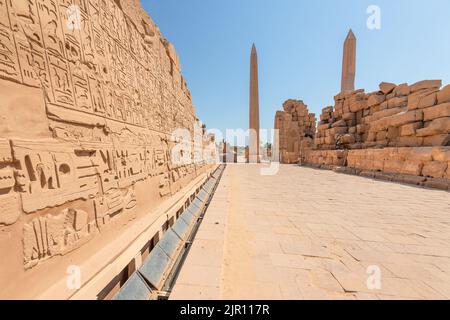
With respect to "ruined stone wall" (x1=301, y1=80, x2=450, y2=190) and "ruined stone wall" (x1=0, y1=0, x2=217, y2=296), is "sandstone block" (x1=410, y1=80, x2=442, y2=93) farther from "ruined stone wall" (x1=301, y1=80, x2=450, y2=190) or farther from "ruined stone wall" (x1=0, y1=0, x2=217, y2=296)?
"ruined stone wall" (x1=0, y1=0, x2=217, y2=296)

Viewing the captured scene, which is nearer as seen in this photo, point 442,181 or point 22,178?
point 22,178

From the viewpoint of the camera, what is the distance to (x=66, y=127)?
1.49 metres

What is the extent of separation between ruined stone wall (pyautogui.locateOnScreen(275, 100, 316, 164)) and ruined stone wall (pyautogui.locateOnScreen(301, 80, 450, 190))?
6510 millimetres

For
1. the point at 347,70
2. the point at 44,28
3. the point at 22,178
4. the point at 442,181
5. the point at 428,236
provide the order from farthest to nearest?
the point at 347,70, the point at 442,181, the point at 428,236, the point at 44,28, the point at 22,178

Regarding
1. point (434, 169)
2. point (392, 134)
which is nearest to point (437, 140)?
point (434, 169)

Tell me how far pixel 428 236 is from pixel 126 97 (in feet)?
13.8

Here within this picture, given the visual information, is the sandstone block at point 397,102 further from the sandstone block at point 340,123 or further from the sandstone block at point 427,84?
the sandstone block at point 340,123

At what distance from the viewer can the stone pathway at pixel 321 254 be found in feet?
4.76

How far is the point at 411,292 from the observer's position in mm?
1437

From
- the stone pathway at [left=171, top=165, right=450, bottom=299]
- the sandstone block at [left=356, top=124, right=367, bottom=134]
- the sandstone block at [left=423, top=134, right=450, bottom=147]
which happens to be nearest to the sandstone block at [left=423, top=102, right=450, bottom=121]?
the sandstone block at [left=423, top=134, right=450, bottom=147]
